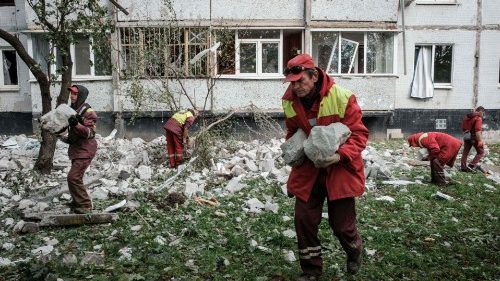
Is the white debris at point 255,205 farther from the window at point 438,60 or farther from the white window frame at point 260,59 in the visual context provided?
the window at point 438,60

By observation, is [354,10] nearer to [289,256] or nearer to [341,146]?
[289,256]

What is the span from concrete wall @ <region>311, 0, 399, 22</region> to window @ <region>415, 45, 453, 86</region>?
87.5 inches

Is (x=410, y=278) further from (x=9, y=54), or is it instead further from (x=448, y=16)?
(x=9, y=54)

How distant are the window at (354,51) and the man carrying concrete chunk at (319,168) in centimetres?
1114

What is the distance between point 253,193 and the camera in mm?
7375

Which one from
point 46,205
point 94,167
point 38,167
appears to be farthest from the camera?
point 94,167

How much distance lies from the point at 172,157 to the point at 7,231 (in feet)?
14.3

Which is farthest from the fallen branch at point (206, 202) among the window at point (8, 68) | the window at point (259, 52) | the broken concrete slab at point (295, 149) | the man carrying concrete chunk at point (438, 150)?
the window at point (8, 68)

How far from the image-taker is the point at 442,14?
50.6ft

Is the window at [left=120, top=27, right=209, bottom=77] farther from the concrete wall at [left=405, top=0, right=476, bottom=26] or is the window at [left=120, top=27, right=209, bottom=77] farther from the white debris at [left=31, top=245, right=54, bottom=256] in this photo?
the white debris at [left=31, top=245, right=54, bottom=256]

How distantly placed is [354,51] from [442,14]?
12.2ft

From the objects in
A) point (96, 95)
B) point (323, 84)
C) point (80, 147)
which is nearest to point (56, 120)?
point (80, 147)

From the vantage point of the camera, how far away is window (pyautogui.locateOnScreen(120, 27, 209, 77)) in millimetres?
12438

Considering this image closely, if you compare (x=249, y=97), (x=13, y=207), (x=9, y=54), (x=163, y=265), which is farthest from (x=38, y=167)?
(x=9, y=54)
